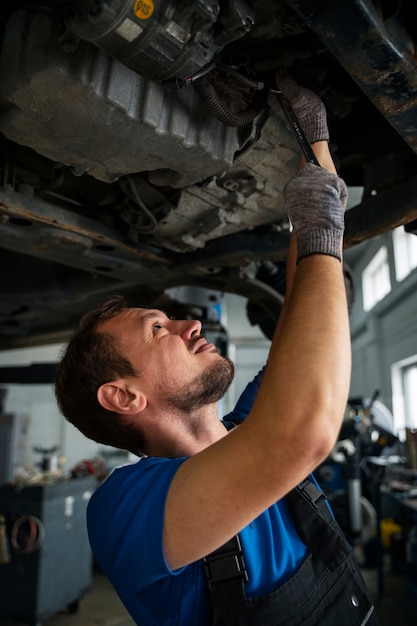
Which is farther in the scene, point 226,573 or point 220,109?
point 220,109

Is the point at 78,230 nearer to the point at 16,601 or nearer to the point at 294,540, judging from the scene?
the point at 294,540

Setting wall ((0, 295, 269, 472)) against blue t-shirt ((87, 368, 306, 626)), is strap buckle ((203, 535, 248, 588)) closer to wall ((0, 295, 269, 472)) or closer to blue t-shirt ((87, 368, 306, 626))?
blue t-shirt ((87, 368, 306, 626))

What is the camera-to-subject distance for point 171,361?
909 mm

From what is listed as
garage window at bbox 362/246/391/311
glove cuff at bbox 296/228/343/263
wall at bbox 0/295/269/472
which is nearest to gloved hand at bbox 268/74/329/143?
glove cuff at bbox 296/228/343/263

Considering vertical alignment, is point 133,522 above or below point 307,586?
above

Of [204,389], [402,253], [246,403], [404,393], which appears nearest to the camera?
[204,389]

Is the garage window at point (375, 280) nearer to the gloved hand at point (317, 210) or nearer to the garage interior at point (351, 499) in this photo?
the garage interior at point (351, 499)

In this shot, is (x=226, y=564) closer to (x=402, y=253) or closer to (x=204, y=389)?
(x=204, y=389)

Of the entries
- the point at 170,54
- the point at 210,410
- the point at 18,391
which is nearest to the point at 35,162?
the point at 170,54

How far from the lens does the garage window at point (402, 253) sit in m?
6.47

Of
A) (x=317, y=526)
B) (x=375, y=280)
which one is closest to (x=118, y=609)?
(x=317, y=526)

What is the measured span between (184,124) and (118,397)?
0.58 m

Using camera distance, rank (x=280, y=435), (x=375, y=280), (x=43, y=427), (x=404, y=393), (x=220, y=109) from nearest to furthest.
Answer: (x=280, y=435)
(x=220, y=109)
(x=404, y=393)
(x=375, y=280)
(x=43, y=427)

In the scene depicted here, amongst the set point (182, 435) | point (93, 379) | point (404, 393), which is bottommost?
point (182, 435)
